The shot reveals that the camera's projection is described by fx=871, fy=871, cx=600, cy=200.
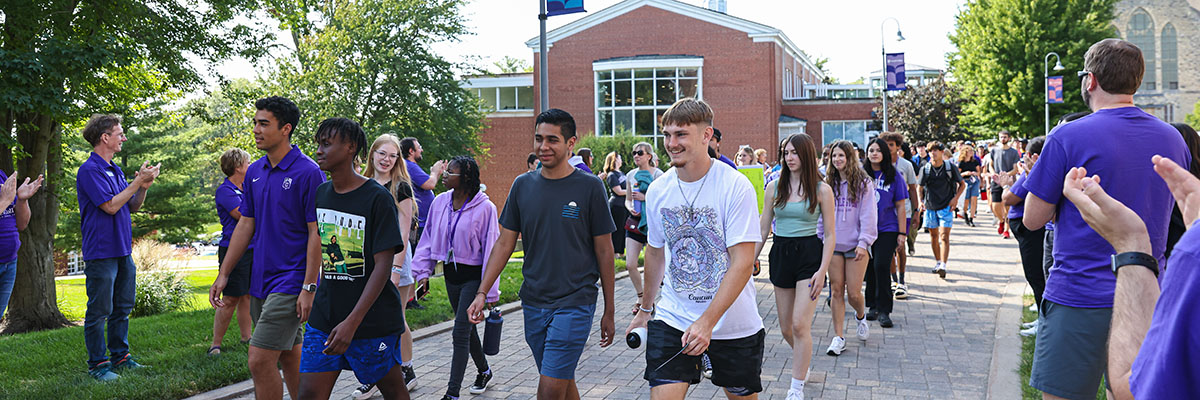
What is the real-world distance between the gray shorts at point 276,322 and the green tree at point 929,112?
42968 millimetres

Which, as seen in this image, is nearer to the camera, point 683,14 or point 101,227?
point 101,227

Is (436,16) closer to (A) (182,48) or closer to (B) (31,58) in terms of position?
(A) (182,48)

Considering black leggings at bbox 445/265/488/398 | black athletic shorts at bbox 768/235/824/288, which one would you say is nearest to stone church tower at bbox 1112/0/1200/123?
black athletic shorts at bbox 768/235/824/288

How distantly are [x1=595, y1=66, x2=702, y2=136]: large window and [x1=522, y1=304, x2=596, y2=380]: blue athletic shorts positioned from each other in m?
37.3

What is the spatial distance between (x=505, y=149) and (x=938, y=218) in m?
34.2

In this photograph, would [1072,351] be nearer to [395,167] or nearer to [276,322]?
[276,322]

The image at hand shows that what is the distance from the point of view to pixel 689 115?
3.88 meters

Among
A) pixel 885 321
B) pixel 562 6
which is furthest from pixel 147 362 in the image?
pixel 885 321

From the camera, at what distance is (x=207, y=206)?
43.7m

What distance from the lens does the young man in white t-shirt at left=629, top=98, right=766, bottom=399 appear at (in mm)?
3828

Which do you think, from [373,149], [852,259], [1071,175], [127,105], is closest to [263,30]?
[127,105]

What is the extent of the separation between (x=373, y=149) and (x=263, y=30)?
33.9 ft

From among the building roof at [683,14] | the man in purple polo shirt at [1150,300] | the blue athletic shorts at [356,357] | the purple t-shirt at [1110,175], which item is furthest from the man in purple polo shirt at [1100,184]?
the building roof at [683,14]

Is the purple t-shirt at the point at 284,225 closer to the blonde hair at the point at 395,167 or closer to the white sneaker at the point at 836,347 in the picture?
→ the blonde hair at the point at 395,167
